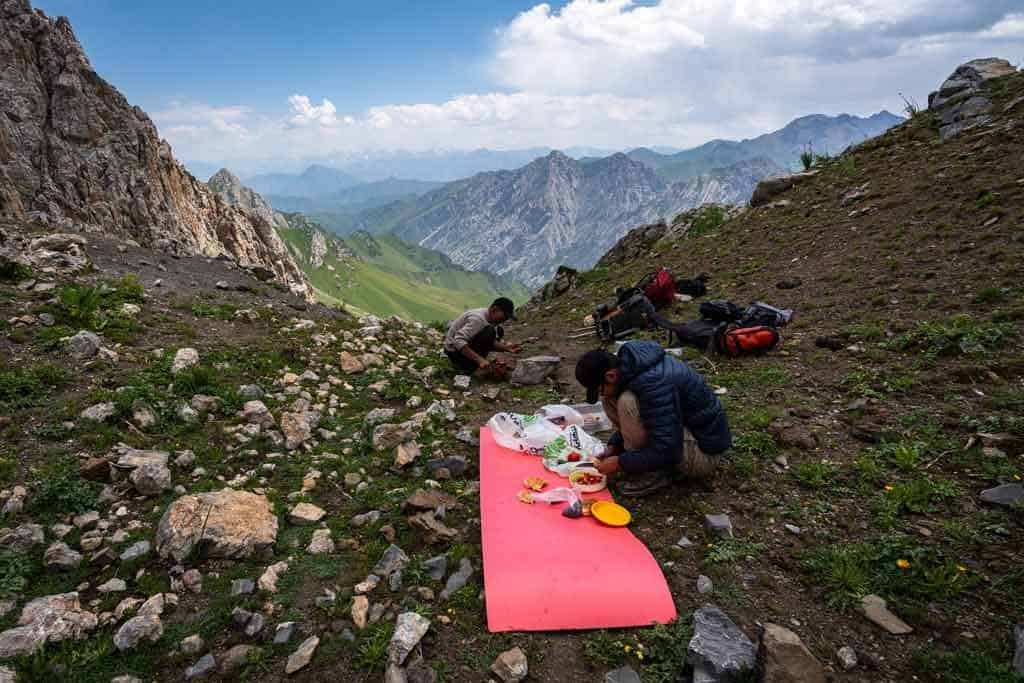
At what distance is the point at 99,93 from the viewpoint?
3228cm

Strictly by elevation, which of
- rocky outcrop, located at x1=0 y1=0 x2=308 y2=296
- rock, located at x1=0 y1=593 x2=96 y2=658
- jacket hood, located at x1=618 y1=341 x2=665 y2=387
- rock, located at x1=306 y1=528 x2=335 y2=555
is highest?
rocky outcrop, located at x1=0 y1=0 x2=308 y2=296

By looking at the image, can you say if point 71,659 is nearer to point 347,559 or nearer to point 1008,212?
point 347,559

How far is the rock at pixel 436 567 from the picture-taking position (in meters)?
4.52

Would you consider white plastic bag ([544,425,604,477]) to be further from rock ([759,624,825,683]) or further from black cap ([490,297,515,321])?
black cap ([490,297,515,321])

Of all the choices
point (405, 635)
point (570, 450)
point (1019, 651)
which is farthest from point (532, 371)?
point (1019, 651)

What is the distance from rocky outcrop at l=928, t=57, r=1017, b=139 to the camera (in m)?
17.4

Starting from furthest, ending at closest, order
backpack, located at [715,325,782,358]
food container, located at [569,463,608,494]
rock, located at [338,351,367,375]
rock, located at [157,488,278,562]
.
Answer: rock, located at [338,351,367,375]
backpack, located at [715,325,782,358]
food container, located at [569,463,608,494]
rock, located at [157,488,278,562]

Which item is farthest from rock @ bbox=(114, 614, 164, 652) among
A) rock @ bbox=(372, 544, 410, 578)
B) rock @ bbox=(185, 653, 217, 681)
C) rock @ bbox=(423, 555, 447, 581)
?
rock @ bbox=(423, 555, 447, 581)

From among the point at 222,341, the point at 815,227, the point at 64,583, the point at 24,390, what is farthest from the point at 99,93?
the point at 815,227

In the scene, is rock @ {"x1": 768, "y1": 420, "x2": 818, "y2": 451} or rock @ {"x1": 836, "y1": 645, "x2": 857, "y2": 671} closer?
rock @ {"x1": 836, "y1": 645, "x2": 857, "y2": 671}

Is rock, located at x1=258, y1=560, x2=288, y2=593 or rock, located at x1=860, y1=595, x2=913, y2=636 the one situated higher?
rock, located at x1=258, y1=560, x2=288, y2=593

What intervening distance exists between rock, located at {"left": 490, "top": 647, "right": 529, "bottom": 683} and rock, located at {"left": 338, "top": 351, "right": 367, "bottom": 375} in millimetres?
6963

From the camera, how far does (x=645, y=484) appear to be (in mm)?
5648

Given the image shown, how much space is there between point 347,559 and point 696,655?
3.30m
